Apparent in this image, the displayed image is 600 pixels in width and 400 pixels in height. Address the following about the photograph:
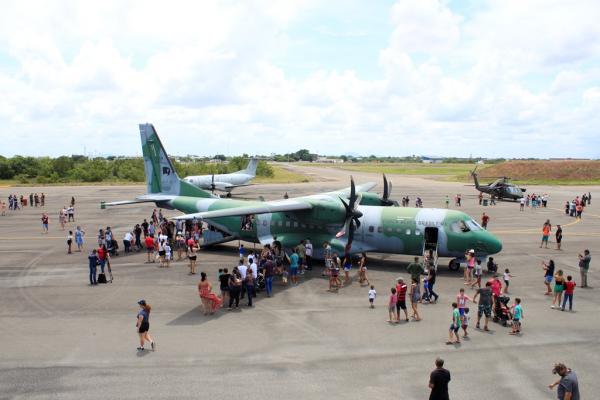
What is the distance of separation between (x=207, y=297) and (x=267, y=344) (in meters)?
3.11

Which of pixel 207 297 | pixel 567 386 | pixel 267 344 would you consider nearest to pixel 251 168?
pixel 207 297

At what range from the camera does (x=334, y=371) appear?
37.3 ft

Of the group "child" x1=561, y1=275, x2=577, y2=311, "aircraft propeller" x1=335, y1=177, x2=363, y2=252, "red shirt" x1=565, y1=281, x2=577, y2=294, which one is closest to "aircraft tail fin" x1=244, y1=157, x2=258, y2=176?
"aircraft propeller" x1=335, y1=177, x2=363, y2=252

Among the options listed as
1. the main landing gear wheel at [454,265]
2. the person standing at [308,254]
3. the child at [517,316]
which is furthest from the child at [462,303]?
the person standing at [308,254]

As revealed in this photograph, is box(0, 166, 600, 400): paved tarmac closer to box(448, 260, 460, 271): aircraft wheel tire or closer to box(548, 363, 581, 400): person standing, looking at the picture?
box(448, 260, 460, 271): aircraft wheel tire

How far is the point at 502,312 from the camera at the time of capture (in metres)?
14.8

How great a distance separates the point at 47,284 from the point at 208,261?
736 centimetres

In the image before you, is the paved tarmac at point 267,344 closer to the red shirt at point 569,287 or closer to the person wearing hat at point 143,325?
the person wearing hat at point 143,325

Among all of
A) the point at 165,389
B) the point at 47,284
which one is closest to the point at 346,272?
the point at 165,389

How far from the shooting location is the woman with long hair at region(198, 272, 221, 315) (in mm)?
15219

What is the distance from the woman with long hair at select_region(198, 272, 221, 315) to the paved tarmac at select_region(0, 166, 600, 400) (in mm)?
321

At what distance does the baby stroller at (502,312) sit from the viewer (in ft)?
48.1

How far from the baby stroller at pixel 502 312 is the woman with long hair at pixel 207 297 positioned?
29.1ft

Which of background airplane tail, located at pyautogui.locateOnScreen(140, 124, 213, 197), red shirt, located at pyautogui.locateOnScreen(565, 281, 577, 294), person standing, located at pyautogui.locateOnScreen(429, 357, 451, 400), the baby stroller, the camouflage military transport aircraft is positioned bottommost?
the baby stroller
